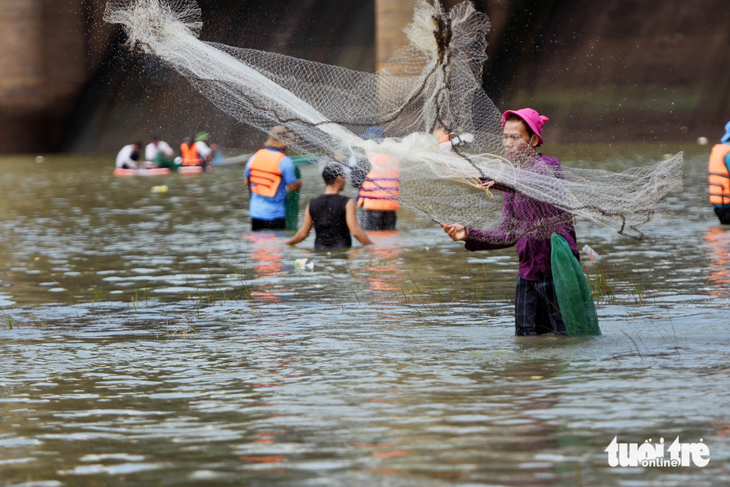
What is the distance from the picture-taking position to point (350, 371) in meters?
6.60

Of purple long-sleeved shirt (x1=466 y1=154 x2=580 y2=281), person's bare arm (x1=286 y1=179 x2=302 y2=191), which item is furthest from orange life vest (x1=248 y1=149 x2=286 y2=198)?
purple long-sleeved shirt (x1=466 y1=154 x2=580 y2=281)

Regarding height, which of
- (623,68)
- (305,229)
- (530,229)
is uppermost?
(623,68)

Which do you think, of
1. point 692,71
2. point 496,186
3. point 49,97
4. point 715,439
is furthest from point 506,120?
point 49,97

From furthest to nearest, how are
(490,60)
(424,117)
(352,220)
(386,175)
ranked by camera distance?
(490,60) → (352,220) → (386,175) → (424,117)

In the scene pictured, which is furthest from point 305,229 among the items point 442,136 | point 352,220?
point 442,136

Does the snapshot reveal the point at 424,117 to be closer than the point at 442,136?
No

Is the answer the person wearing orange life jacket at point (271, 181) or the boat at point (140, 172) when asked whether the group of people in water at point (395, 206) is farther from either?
the boat at point (140, 172)

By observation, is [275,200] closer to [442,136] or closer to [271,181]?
[271,181]

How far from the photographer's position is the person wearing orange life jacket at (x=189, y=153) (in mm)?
31516

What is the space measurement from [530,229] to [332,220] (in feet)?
20.6

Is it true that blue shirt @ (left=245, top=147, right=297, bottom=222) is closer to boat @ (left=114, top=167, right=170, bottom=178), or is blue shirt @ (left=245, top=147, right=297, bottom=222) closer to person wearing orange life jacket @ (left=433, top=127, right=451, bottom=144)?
person wearing orange life jacket @ (left=433, top=127, right=451, bottom=144)

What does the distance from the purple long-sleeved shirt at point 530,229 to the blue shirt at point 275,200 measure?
276 inches

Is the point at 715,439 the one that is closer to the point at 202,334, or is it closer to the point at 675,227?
the point at 202,334

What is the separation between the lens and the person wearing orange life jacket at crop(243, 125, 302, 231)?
13641 millimetres
